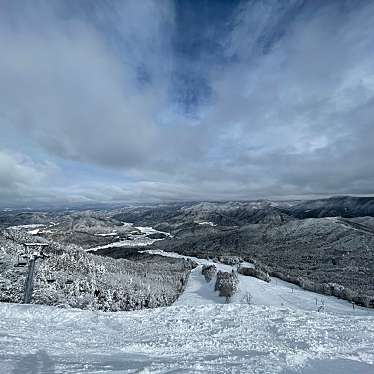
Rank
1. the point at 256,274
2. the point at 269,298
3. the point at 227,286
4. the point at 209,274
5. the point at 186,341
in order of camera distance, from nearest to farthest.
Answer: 1. the point at 186,341
2. the point at 269,298
3. the point at 227,286
4. the point at 209,274
5. the point at 256,274

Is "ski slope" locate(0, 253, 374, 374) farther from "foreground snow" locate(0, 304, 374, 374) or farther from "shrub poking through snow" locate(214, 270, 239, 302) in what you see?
"shrub poking through snow" locate(214, 270, 239, 302)

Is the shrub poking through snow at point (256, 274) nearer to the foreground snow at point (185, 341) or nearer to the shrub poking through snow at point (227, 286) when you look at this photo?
the shrub poking through snow at point (227, 286)

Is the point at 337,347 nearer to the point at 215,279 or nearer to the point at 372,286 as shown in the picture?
the point at 215,279

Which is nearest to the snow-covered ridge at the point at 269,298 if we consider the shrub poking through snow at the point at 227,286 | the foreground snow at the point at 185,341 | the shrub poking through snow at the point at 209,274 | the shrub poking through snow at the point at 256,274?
the shrub poking through snow at the point at 227,286

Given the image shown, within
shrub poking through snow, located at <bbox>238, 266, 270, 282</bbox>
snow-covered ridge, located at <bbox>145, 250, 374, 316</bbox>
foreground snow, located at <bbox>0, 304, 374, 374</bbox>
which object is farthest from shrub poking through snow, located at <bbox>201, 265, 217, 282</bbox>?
foreground snow, located at <bbox>0, 304, 374, 374</bbox>

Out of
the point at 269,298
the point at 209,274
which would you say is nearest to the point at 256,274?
the point at 209,274

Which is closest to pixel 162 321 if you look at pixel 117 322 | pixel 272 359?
→ pixel 117 322

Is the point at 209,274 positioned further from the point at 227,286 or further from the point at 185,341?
the point at 185,341
